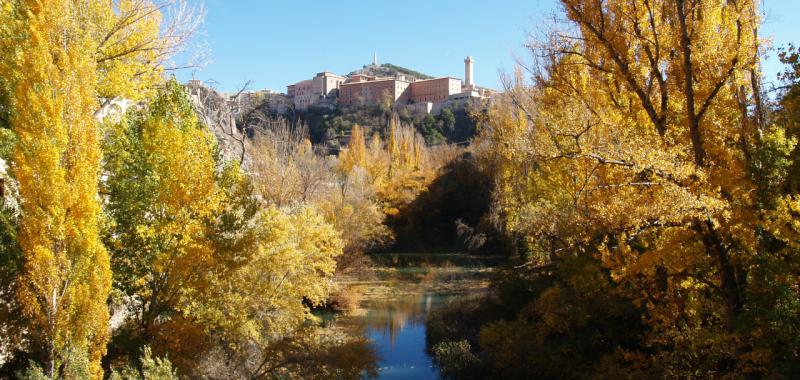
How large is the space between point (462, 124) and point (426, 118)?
31.8 ft

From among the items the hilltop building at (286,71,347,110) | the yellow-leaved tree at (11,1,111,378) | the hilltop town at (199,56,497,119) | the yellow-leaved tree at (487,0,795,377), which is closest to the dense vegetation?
the yellow-leaved tree at (487,0,795,377)

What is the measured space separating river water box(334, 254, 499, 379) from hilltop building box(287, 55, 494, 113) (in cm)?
6546

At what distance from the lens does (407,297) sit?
24.3 m

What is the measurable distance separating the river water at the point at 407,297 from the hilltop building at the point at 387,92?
65.5 m

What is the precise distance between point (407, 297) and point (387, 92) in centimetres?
8030

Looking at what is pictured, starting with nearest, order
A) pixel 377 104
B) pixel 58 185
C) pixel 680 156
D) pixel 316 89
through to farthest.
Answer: pixel 680 156 → pixel 58 185 → pixel 377 104 → pixel 316 89

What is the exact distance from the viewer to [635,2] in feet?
26.1

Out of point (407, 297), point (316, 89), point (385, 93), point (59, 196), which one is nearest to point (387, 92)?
point (385, 93)

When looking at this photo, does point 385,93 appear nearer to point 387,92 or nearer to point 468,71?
point 387,92

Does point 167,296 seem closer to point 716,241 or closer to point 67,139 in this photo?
point 67,139

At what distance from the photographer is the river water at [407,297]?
622 inches

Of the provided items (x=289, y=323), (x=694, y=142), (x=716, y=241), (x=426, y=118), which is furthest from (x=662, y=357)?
(x=426, y=118)

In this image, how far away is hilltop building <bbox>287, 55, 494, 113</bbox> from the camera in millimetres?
100662

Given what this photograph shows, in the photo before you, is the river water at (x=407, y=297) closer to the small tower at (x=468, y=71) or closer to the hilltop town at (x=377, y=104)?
the hilltop town at (x=377, y=104)
